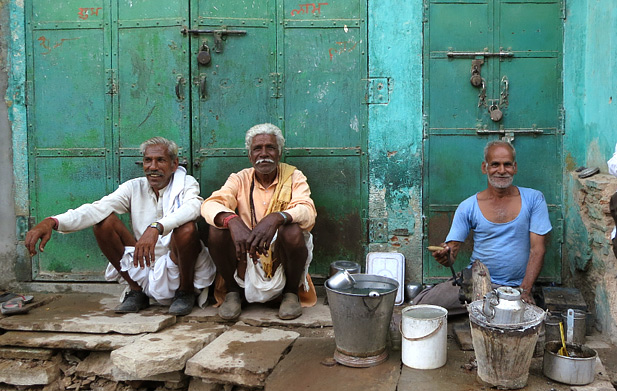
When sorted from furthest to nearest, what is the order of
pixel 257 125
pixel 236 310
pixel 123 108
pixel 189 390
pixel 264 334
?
pixel 123 108, pixel 257 125, pixel 236 310, pixel 264 334, pixel 189 390

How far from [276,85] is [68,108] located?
5.51ft

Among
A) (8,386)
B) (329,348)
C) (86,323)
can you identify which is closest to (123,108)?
(86,323)

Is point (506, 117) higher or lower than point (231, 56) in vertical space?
lower

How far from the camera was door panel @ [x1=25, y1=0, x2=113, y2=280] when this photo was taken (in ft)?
15.1

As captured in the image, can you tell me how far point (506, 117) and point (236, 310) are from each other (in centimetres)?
246

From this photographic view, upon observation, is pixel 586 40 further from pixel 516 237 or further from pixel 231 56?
pixel 231 56

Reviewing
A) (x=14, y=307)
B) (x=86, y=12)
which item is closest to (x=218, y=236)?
(x=14, y=307)

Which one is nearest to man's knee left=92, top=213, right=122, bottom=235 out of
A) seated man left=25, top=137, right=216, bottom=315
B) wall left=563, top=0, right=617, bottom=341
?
seated man left=25, top=137, right=216, bottom=315

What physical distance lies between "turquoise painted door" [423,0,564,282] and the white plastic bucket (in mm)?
1637

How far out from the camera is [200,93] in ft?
15.0

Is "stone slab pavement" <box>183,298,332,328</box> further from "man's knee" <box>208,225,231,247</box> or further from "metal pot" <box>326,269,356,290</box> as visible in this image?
"metal pot" <box>326,269,356,290</box>

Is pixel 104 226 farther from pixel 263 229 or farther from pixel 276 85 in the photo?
pixel 276 85

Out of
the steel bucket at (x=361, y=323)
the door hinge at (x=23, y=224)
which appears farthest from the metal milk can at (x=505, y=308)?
the door hinge at (x=23, y=224)

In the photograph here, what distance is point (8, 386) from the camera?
382cm
